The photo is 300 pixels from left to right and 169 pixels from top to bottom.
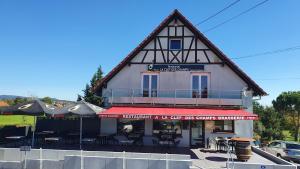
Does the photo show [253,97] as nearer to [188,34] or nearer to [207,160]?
[188,34]

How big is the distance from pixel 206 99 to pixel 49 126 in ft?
46.4

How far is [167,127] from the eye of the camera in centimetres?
2083

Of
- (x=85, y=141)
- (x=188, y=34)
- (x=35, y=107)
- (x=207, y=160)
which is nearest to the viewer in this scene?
(x=207, y=160)

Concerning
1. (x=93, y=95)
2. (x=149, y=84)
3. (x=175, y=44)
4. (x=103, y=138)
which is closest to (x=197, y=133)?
(x=149, y=84)

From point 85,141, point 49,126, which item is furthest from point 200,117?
point 49,126

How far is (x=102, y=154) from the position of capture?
41.9 ft

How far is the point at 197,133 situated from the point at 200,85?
370 cm

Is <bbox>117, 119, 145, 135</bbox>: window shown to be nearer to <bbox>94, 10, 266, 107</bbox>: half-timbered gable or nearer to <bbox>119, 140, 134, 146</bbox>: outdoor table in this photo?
<bbox>119, 140, 134, 146</bbox>: outdoor table

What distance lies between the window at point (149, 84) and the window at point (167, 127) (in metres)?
2.34

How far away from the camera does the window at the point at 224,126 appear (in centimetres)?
2067

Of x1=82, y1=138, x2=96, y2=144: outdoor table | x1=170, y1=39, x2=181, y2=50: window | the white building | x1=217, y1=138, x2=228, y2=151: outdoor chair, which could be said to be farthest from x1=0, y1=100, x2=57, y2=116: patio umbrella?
x1=217, y1=138, x2=228, y2=151: outdoor chair

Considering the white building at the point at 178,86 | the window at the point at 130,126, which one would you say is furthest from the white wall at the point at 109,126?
the window at the point at 130,126

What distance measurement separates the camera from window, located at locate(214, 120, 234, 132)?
20.7m

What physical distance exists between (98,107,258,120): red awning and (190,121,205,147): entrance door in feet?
5.12
